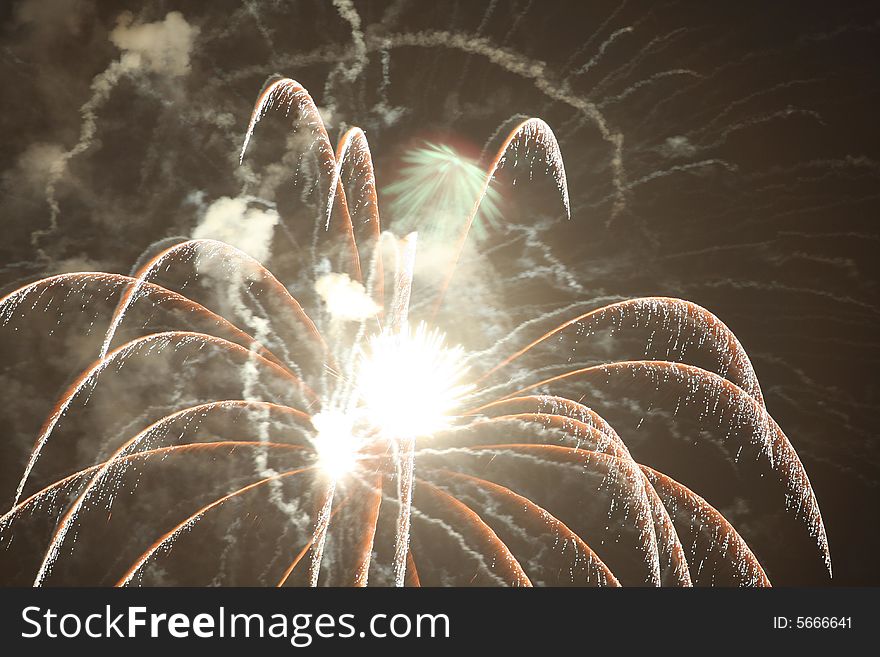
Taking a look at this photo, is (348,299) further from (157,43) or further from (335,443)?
(157,43)

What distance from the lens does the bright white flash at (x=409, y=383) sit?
6.37 metres

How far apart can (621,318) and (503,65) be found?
262 cm

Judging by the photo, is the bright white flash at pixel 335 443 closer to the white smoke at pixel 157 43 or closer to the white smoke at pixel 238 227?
the white smoke at pixel 238 227

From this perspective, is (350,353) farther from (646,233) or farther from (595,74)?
(595,74)

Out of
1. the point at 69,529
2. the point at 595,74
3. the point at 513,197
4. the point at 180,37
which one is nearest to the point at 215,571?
the point at 69,529

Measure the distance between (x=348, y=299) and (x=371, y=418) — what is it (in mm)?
1105

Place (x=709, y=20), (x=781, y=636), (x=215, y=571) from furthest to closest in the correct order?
(x=709, y=20), (x=215, y=571), (x=781, y=636)

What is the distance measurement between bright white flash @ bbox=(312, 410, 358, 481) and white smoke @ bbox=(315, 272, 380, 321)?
0.91 m

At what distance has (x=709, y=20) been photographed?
6.77 meters

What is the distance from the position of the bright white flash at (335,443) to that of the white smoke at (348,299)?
2.99ft

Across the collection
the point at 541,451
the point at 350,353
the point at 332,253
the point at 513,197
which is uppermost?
the point at 513,197

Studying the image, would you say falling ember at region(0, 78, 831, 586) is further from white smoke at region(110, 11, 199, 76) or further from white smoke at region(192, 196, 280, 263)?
white smoke at region(110, 11, 199, 76)

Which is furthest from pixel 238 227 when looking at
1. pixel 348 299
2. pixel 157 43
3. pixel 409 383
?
pixel 409 383

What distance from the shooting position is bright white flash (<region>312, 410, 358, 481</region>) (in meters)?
6.48
